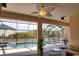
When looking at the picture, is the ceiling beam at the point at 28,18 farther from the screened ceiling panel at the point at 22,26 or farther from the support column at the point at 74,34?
the support column at the point at 74,34

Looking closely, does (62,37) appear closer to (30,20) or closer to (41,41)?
(41,41)

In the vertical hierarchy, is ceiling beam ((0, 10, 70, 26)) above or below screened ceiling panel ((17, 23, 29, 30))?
above

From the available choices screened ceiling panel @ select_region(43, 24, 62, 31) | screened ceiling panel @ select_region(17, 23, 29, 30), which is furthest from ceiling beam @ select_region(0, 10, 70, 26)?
screened ceiling panel @ select_region(17, 23, 29, 30)

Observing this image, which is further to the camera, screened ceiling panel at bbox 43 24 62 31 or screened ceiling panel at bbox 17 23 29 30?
screened ceiling panel at bbox 43 24 62 31

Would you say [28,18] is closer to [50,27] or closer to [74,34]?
[50,27]

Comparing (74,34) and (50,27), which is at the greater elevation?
(50,27)

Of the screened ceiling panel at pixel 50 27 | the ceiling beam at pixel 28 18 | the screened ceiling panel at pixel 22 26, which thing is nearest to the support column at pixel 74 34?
the ceiling beam at pixel 28 18

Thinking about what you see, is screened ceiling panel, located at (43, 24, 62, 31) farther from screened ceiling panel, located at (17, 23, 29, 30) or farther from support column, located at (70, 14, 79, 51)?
support column, located at (70, 14, 79, 51)

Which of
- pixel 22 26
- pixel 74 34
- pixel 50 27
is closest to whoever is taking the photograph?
pixel 22 26

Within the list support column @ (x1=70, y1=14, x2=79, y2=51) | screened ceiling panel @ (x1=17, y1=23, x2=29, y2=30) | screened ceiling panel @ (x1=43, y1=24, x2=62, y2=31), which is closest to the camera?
screened ceiling panel @ (x1=17, y1=23, x2=29, y2=30)

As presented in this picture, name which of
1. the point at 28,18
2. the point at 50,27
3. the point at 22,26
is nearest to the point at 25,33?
the point at 22,26

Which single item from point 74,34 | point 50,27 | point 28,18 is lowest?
point 74,34

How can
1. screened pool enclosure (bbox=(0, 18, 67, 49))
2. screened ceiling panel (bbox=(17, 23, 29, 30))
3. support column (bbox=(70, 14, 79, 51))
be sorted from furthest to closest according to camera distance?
support column (bbox=(70, 14, 79, 51)), screened ceiling panel (bbox=(17, 23, 29, 30)), screened pool enclosure (bbox=(0, 18, 67, 49))

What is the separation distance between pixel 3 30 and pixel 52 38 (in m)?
0.99
